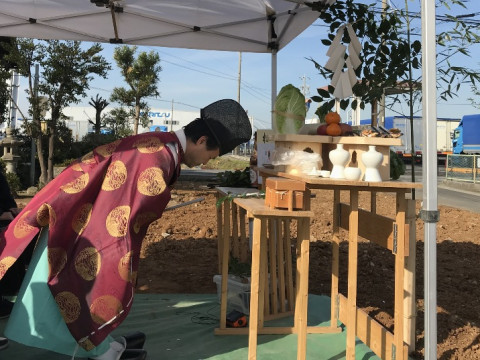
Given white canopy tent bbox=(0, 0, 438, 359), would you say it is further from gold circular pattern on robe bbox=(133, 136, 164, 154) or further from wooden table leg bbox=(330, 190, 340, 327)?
gold circular pattern on robe bbox=(133, 136, 164, 154)

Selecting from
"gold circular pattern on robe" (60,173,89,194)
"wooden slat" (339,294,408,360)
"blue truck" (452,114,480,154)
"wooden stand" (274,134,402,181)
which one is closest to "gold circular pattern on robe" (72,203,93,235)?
"gold circular pattern on robe" (60,173,89,194)

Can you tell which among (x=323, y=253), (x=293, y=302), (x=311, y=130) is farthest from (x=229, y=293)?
(x=323, y=253)

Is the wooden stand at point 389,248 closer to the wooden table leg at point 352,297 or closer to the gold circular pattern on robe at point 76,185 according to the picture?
the wooden table leg at point 352,297

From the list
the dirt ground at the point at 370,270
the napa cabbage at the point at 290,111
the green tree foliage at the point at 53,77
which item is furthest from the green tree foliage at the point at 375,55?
the green tree foliage at the point at 53,77

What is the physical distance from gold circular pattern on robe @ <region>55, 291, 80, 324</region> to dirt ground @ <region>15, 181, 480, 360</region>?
1.84 metres

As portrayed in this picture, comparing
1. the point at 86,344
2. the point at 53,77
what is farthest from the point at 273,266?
the point at 53,77

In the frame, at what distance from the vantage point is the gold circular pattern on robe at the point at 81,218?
2016 millimetres

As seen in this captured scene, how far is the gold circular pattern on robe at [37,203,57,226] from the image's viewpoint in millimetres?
1964

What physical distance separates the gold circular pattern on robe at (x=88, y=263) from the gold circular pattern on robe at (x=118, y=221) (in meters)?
0.11

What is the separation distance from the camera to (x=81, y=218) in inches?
79.7

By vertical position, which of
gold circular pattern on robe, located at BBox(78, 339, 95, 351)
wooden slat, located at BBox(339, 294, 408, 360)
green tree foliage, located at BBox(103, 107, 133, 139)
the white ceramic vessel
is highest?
green tree foliage, located at BBox(103, 107, 133, 139)

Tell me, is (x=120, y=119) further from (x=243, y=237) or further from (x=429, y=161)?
(x=429, y=161)

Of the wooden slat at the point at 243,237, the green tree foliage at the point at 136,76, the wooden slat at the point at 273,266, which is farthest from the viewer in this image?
the green tree foliage at the point at 136,76

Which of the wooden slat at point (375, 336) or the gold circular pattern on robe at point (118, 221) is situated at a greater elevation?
the gold circular pattern on robe at point (118, 221)
